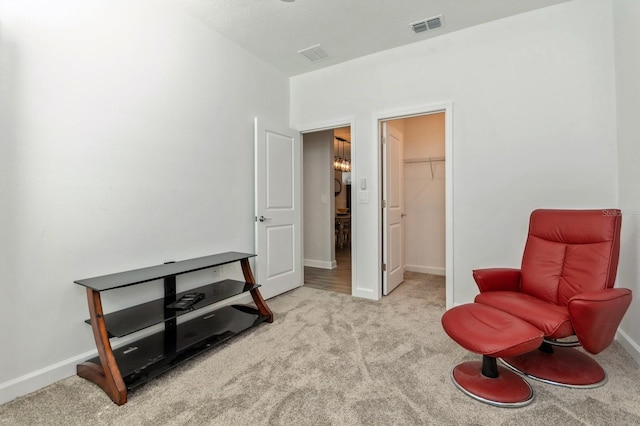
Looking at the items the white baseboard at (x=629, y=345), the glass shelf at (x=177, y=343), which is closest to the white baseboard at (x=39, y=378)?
the glass shelf at (x=177, y=343)

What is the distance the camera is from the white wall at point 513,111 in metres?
2.46

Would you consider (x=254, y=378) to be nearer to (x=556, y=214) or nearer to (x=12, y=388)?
(x=12, y=388)

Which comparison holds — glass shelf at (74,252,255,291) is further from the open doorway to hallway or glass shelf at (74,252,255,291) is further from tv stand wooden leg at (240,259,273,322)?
the open doorway to hallway

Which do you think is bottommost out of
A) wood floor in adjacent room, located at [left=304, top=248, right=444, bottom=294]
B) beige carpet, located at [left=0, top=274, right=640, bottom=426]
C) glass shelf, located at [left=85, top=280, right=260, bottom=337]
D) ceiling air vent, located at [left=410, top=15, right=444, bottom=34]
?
beige carpet, located at [left=0, top=274, right=640, bottom=426]

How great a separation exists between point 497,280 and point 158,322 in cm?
239

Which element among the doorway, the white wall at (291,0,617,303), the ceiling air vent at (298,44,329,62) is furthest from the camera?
the doorway

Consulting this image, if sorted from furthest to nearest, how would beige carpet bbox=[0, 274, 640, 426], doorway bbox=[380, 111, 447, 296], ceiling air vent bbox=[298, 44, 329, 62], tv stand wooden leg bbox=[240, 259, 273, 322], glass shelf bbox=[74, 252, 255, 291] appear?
doorway bbox=[380, 111, 447, 296], ceiling air vent bbox=[298, 44, 329, 62], tv stand wooden leg bbox=[240, 259, 273, 322], glass shelf bbox=[74, 252, 255, 291], beige carpet bbox=[0, 274, 640, 426]

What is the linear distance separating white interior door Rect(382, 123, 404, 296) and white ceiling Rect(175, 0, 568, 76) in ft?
3.05

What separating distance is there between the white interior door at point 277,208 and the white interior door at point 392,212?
1090mm

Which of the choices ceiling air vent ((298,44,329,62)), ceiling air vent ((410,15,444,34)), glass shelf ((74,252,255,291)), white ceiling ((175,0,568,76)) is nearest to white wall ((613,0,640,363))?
white ceiling ((175,0,568,76))

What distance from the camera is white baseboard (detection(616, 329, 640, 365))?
1.98 meters

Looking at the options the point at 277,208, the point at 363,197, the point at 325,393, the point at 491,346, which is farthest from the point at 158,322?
the point at 363,197

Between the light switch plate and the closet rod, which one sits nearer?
the light switch plate

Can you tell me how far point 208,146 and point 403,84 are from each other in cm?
213
